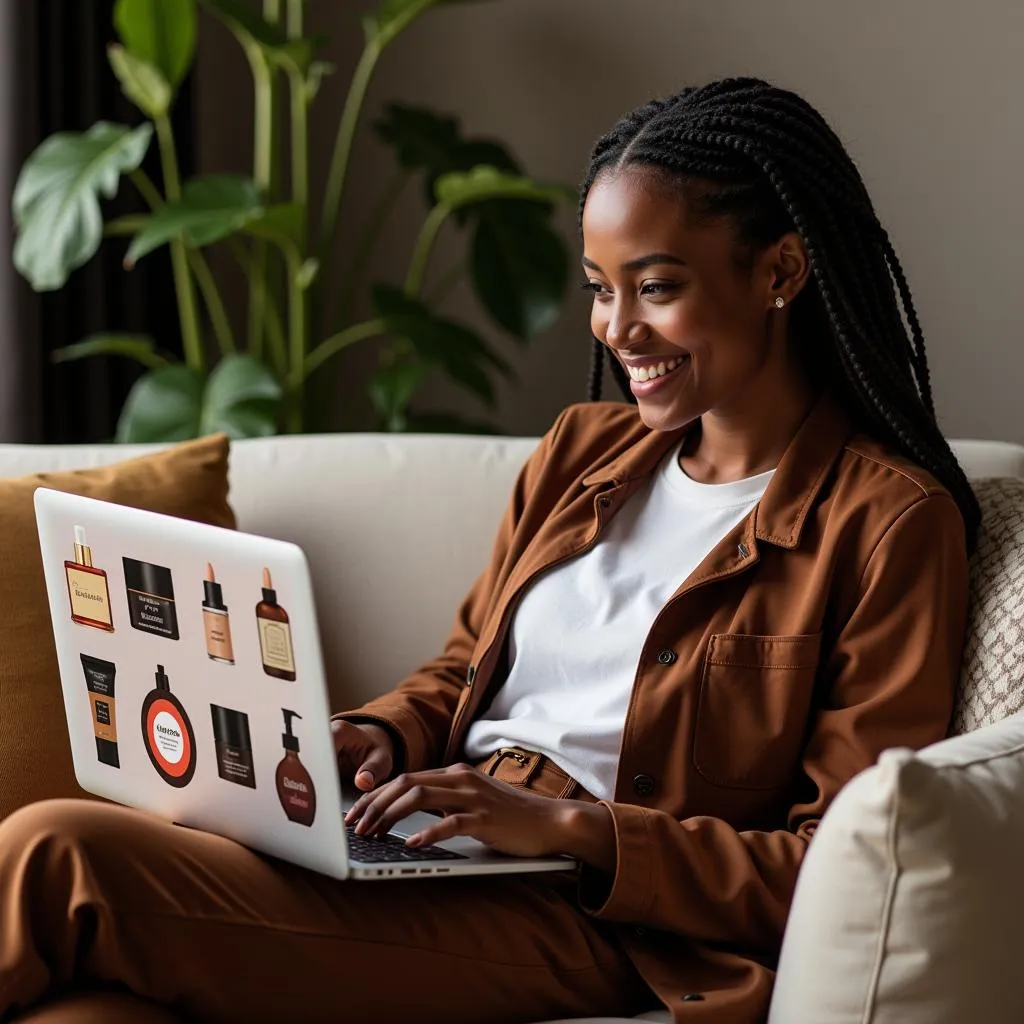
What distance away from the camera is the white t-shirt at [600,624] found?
135 cm

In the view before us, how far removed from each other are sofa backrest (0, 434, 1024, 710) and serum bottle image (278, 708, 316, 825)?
26.3 inches

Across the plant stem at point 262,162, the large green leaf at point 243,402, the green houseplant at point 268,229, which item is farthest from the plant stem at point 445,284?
the large green leaf at point 243,402

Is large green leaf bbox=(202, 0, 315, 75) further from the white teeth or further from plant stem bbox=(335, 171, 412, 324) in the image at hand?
the white teeth

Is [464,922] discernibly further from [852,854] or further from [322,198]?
[322,198]

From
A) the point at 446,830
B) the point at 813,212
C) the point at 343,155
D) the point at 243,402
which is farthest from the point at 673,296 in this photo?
the point at 343,155

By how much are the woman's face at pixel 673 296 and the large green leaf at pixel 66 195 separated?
1.13 metres

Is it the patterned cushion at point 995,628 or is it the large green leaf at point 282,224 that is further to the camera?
the large green leaf at point 282,224

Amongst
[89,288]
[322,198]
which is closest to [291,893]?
[89,288]

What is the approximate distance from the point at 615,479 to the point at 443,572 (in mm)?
328

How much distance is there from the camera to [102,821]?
1087 mm

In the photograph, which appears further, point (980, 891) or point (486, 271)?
point (486, 271)

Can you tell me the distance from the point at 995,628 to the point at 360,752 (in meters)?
0.59

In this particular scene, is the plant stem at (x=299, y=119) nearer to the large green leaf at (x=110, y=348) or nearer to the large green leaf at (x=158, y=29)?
the large green leaf at (x=158, y=29)

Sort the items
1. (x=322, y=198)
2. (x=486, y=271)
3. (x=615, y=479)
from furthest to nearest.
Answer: (x=322, y=198)
(x=486, y=271)
(x=615, y=479)
